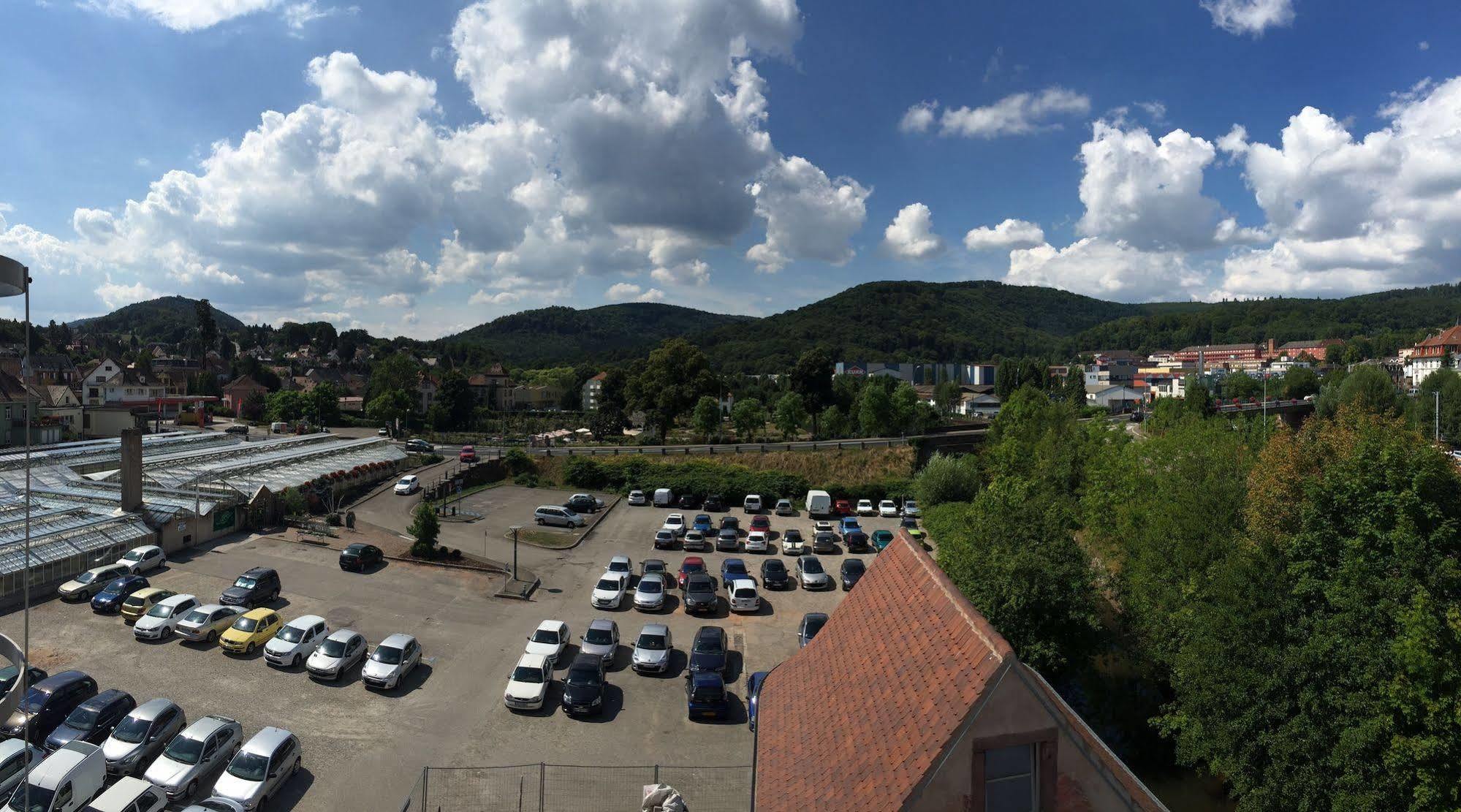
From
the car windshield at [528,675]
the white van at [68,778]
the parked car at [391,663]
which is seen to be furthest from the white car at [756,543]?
the white van at [68,778]

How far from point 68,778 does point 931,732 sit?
15397 mm

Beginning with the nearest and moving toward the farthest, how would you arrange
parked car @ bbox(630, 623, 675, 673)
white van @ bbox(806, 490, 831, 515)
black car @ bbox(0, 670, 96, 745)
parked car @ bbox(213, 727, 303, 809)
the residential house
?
1. the residential house
2. parked car @ bbox(213, 727, 303, 809)
3. black car @ bbox(0, 670, 96, 745)
4. parked car @ bbox(630, 623, 675, 673)
5. white van @ bbox(806, 490, 831, 515)

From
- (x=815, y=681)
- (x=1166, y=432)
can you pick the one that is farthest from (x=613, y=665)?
(x=1166, y=432)

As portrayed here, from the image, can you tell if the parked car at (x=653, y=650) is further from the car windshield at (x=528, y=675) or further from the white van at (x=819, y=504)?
the white van at (x=819, y=504)

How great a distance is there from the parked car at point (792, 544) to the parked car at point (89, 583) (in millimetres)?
25481

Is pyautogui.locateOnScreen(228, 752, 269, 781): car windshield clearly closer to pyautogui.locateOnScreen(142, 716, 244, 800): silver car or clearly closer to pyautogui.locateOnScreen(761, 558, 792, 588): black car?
pyautogui.locateOnScreen(142, 716, 244, 800): silver car

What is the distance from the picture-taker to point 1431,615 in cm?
1142

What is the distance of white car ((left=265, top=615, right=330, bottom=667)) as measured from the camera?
736 inches

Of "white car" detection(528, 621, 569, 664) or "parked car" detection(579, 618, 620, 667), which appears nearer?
"white car" detection(528, 621, 569, 664)

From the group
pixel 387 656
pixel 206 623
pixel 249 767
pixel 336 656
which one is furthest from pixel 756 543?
pixel 249 767

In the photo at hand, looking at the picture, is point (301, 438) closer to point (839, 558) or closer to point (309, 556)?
point (309, 556)

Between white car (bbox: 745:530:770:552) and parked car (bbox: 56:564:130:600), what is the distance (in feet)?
78.4

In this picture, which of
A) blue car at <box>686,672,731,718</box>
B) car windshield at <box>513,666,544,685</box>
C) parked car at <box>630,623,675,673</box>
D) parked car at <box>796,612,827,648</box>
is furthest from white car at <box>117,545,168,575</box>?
parked car at <box>796,612,827,648</box>

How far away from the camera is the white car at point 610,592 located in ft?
81.9
